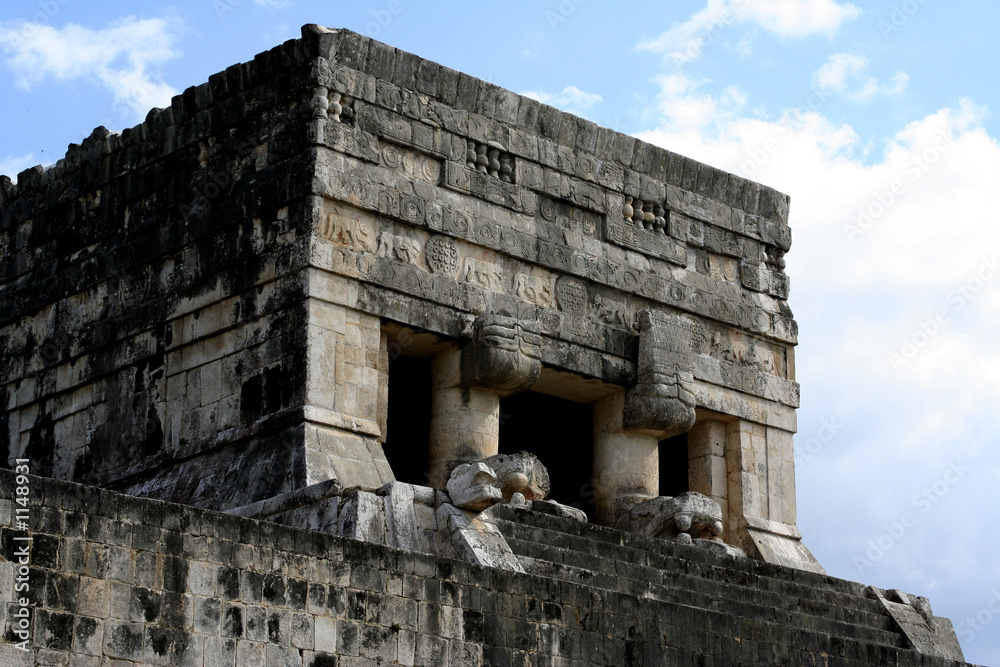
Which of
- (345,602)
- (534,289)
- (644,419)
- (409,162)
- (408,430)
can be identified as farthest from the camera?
(408,430)

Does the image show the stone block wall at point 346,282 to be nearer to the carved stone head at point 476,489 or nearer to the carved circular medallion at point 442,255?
the carved circular medallion at point 442,255

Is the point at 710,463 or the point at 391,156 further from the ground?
the point at 391,156

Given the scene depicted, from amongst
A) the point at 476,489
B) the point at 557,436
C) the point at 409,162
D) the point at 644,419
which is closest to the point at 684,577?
the point at 476,489

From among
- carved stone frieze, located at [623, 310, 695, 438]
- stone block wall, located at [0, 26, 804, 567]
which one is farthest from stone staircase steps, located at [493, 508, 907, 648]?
carved stone frieze, located at [623, 310, 695, 438]

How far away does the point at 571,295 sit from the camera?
20.2 meters

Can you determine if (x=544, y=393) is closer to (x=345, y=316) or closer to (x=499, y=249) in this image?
(x=499, y=249)

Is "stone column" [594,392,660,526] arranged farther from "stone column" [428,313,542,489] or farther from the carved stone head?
the carved stone head

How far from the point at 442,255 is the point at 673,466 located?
5049 mm

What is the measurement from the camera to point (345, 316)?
1814 centimetres

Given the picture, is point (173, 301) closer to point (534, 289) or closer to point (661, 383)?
point (534, 289)

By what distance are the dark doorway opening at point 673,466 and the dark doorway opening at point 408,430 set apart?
2976 mm

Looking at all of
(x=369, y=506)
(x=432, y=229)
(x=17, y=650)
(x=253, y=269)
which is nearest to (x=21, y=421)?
(x=253, y=269)

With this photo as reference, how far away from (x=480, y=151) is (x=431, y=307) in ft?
6.99

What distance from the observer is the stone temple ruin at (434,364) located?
48.8ft
